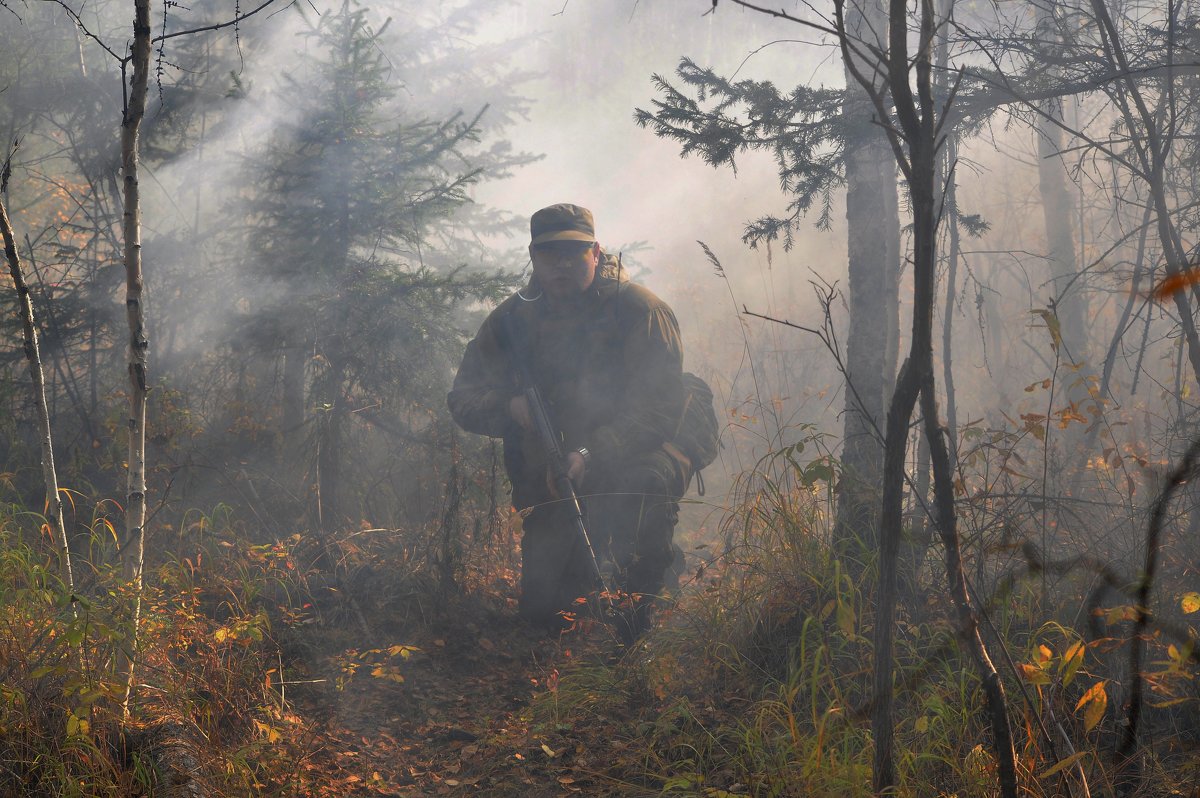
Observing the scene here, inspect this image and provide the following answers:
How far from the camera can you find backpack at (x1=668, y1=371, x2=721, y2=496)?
4.94 m

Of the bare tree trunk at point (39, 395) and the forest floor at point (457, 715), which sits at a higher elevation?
the bare tree trunk at point (39, 395)

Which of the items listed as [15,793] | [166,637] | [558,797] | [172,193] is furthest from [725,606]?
[172,193]

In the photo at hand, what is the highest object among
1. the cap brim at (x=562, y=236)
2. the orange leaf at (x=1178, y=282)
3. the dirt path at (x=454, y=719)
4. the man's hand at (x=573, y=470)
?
the cap brim at (x=562, y=236)

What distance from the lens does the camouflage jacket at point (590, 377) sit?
4844mm

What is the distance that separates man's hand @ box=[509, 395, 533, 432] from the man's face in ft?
2.26

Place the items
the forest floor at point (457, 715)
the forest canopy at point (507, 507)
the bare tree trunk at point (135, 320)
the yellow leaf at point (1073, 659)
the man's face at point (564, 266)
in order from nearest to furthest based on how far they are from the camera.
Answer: the yellow leaf at point (1073, 659)
the forest canopy at point (507, 507)
the bare tree trunk at point (135, 320)
the forest floor at point (457, 715)
the man's face at point (564, 266)

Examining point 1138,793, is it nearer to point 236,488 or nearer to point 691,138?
point 691,138

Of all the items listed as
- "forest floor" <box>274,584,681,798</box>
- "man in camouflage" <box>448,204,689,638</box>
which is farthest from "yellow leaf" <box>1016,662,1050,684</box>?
"man in camouflage" <box>448,204,689,638</box>

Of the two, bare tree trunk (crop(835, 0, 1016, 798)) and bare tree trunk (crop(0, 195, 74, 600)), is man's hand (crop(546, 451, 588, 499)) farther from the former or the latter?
bare tree trunk (crop(835, 0, 1016, 798))

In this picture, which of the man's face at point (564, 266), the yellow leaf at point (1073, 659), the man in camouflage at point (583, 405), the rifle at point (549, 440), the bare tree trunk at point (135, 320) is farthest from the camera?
the man's face at point (564, 266)

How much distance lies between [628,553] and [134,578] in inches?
111

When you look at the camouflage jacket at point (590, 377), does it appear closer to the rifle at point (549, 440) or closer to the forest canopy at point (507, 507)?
the rifle at point (549, 440)

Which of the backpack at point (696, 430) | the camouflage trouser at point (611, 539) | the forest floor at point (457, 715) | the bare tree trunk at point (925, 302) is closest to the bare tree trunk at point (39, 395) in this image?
the forest floor at point (457, 715)

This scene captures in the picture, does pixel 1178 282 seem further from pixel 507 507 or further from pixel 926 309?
pixel 507 507
